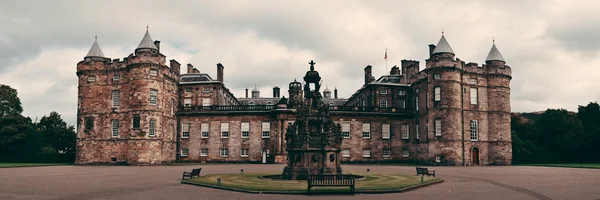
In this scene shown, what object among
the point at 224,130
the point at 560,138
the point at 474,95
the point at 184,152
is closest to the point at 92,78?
the point at 184,152

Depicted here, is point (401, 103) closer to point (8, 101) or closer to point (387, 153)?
point (387, 153)

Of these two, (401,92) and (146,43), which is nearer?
(146,43)

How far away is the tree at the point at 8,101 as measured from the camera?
57469mm

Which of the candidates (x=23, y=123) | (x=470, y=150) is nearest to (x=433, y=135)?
(x=470, y=150)

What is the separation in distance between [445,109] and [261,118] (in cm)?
1909

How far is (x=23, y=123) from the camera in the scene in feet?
179

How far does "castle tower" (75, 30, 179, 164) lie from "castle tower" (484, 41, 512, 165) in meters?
33.5

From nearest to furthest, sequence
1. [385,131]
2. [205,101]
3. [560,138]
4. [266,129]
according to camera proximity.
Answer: [266,129]
[385,131]
[205,101]
[560,138]

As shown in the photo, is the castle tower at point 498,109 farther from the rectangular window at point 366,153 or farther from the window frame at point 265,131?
the window frame at point 265,131

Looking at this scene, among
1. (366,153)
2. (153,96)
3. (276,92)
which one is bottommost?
(366,153)

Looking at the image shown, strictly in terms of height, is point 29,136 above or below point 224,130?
below

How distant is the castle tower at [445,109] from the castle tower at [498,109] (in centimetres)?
409

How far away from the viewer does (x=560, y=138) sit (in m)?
55.1

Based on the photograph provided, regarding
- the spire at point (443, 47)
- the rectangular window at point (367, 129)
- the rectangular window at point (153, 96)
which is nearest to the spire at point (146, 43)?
the rectangular window at point (153, 96)
